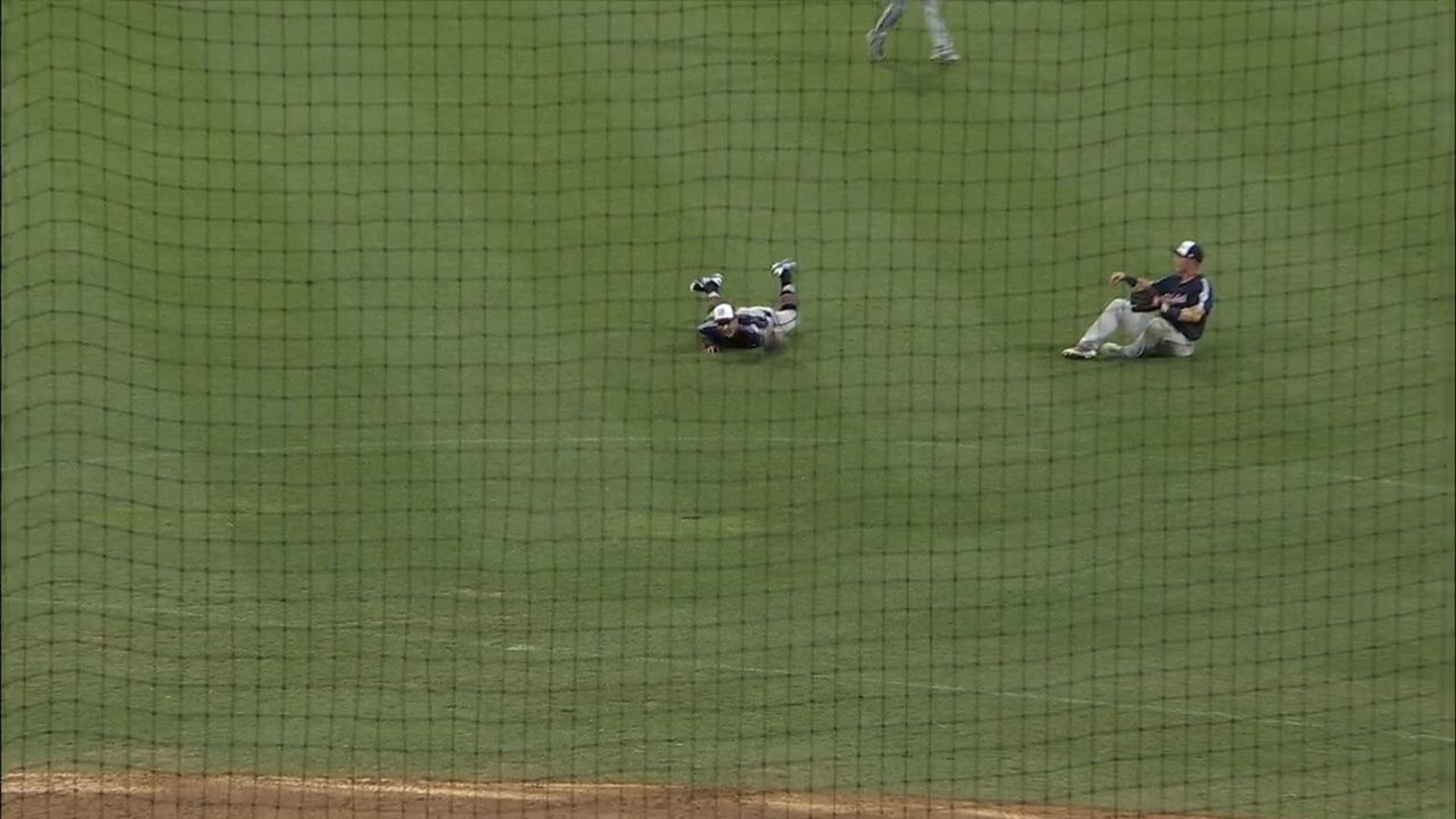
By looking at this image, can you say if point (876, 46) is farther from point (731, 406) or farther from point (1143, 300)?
point (731, 406)

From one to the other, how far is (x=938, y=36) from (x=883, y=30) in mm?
456

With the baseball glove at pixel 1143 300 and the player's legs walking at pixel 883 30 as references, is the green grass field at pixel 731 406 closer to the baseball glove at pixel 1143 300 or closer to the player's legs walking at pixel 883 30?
the player's legs walking at pixel 883 30

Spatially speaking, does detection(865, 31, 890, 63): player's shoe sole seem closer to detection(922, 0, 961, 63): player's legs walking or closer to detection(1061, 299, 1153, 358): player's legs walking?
detection(922, 0, 961, 63): player's legs walking

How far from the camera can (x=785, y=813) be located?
951 centimetres

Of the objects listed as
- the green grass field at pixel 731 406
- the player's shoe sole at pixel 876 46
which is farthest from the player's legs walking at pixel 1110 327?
the player's shoe sole at pixel 876 46

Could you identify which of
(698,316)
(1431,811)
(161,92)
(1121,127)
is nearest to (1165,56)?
(1121,127)

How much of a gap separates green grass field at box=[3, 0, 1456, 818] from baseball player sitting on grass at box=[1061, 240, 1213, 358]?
226mm

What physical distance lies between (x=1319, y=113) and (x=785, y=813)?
34.8ft

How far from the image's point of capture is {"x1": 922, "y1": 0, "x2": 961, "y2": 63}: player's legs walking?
757 inches

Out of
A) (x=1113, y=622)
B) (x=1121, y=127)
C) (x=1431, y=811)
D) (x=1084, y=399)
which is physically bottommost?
(x=1431, y=811)

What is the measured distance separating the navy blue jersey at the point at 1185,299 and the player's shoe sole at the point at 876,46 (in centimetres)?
452

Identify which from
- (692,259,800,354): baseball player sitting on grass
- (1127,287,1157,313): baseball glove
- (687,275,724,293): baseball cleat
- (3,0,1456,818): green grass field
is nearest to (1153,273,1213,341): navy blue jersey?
(1127,287,1157,313): baseball glove

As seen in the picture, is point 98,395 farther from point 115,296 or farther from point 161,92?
point 161,92

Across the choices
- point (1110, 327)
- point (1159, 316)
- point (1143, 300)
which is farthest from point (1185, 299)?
point (1110, 327)
